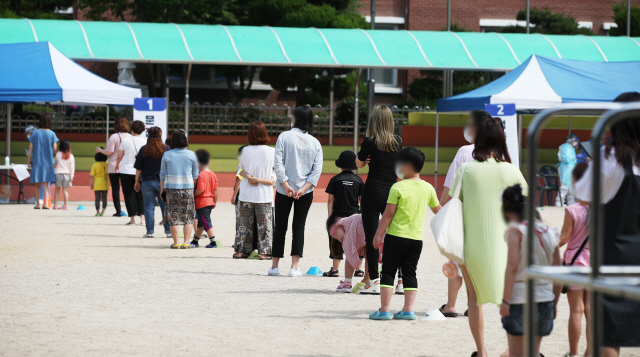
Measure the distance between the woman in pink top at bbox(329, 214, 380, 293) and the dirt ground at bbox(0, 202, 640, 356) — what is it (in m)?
0.20

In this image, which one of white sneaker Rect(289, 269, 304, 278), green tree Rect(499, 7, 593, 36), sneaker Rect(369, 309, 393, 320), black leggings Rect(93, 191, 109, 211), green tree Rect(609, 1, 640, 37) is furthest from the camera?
green tree Rect(609, 1, 640, 37)

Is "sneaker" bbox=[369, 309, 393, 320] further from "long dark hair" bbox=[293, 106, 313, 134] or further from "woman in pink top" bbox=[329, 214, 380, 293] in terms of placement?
"long dark hair" bbox=[293, 106, 313, 134]

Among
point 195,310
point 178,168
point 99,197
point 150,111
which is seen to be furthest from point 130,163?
point 195,310

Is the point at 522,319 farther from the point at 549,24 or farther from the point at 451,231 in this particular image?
the point at 549,24

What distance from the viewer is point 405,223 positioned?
5723 millimetres

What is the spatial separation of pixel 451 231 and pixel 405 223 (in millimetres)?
1158

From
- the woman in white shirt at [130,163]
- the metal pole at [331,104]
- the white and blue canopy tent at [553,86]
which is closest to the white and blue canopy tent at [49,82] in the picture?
Result: the woman in white shirt at [130,163]

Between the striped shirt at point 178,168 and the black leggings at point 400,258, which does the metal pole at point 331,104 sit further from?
the black leggings at point 400,258

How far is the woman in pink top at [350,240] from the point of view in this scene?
23.4 feet

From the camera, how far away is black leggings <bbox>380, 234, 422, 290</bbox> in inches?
226

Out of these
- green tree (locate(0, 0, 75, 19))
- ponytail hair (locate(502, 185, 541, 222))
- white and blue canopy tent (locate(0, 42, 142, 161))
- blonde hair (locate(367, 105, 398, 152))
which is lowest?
ponytail hair (locate(502, 185, 541, 222))

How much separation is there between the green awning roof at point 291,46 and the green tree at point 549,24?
6.49 meters

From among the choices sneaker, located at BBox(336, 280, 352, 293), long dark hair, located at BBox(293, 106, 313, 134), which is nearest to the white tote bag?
sneaker, located at BBox(336, 280, 352, 293)

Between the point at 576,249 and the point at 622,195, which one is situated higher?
the point at 622,195
